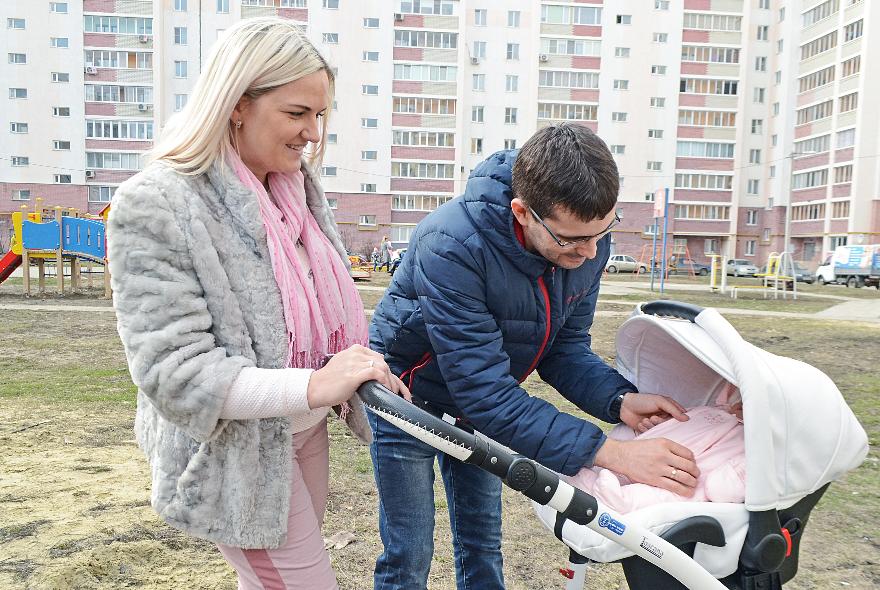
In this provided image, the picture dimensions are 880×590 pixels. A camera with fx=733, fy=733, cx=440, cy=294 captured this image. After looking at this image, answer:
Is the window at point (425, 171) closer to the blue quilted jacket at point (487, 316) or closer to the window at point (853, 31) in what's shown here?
the window at point (853, 31)

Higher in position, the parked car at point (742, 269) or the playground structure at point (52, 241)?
the playground structure at point (52, 241)

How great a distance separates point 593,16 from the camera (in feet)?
153

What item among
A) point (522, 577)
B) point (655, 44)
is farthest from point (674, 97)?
point (522, 577)

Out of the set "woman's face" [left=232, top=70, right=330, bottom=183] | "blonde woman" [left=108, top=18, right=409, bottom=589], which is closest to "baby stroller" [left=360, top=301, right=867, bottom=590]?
"blonde woman" [left=108, top=18, right=409, bottom=589]

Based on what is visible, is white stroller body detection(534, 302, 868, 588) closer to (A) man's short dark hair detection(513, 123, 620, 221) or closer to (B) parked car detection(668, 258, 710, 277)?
(A) man's short dark hair detection(513, 123, 620, 221)

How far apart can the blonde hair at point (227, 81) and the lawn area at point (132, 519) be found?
52.0 inches

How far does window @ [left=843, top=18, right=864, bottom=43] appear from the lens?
42819mm

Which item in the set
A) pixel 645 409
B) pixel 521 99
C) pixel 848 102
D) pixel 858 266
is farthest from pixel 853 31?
pixel 645 409

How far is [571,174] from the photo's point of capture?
60.9 inches

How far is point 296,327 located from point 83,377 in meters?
5.88

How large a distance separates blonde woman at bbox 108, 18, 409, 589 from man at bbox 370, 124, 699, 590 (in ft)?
0.75

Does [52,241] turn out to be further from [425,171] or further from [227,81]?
[425,171]

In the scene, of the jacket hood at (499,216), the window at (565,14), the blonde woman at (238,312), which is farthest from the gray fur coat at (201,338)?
the window at (565,14)

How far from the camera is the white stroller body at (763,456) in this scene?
4.97 ft
